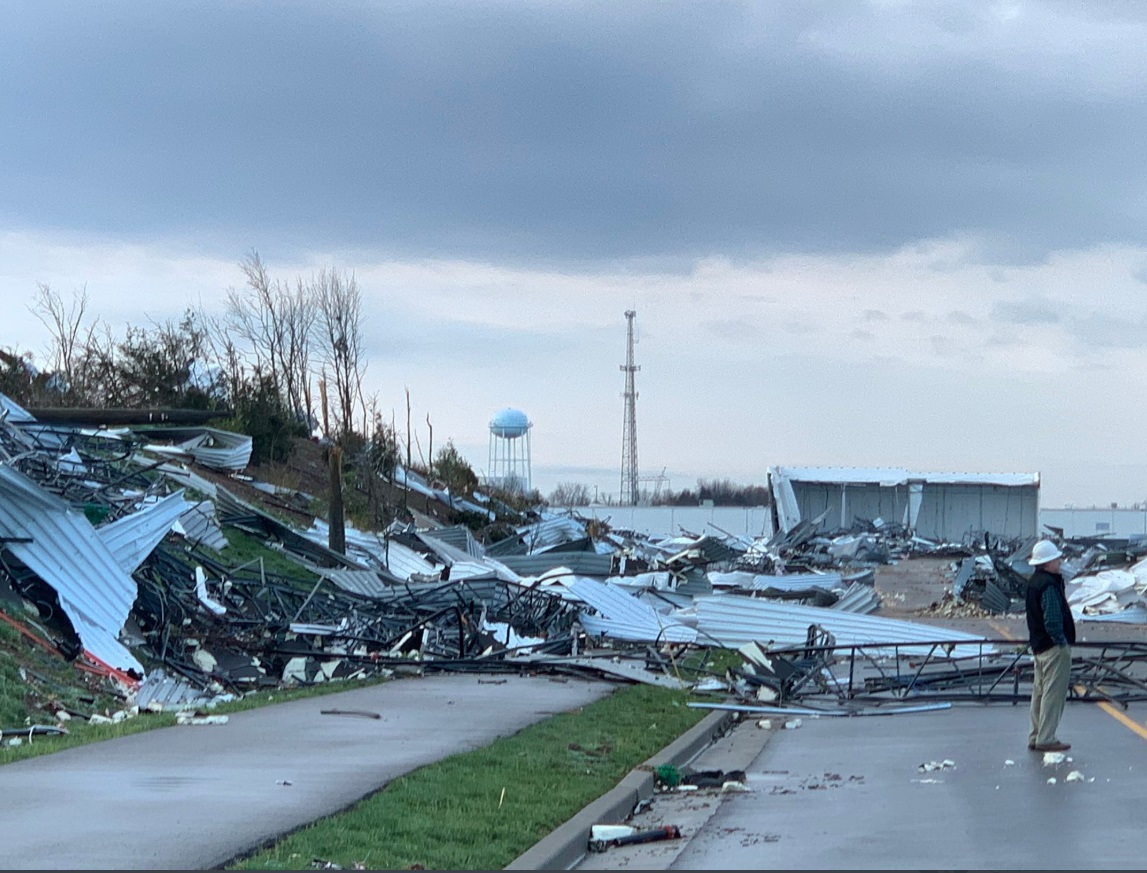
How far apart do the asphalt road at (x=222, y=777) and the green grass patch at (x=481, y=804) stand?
228mm

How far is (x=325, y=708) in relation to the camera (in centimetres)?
1394

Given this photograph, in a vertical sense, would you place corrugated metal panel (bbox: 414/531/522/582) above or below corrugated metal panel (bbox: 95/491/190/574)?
below

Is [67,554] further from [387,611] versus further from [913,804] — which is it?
[913,804]

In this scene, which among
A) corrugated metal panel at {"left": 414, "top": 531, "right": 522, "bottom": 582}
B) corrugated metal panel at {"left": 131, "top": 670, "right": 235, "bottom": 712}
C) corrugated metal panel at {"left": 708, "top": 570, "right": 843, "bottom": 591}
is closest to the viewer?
corrugated metal panel at {"left": 131, "top": 670, "right": 235, "bottom": 712}

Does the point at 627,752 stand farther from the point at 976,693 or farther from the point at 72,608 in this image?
the point at 72,608

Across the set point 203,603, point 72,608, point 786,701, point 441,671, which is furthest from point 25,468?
point 786,701

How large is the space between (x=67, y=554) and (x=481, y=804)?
29.7 feet

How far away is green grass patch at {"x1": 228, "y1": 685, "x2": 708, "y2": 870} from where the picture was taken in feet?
24.5

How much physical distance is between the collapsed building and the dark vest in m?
3.33

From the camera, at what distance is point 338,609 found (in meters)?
21.1

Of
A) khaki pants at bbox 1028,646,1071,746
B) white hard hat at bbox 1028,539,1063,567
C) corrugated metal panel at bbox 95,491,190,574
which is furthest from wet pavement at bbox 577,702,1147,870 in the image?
corrugated metal panel at bbox 95,491,190,574

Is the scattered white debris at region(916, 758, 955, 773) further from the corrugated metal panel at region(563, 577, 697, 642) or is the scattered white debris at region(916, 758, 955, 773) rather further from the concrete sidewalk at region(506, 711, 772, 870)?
the corrugated metal panel at region(563, 577, 697, 642)

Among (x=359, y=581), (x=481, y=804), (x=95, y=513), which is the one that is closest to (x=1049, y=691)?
(x=481, y=804)

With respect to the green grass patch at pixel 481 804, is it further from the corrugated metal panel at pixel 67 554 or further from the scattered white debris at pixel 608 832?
the corrugated metal panel at pixel 67 554
